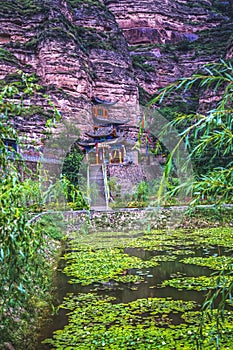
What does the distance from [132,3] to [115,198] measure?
21957 mm

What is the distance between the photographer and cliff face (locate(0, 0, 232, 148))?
22844 millimetres

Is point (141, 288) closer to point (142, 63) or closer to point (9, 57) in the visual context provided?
point (9, 57)

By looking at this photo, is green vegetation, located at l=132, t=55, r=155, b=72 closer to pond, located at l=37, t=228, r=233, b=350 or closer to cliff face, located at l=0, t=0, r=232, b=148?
cliff face, located at l=0, t=0, r=232, b=148

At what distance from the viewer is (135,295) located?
18.5 feet

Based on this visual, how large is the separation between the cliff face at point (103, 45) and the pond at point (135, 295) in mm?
13338

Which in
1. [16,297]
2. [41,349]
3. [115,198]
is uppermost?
[16,297]

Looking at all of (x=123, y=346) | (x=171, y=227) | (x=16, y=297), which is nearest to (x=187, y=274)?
(x=123, y=346)

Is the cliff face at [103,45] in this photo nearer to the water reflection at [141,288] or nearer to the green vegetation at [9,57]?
the green vegetation at [9,57]

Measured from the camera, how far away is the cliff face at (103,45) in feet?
74.9

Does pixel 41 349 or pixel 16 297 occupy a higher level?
pixel 16 297

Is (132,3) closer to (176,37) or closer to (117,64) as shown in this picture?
(176,37)

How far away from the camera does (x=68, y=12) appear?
89.3 feet

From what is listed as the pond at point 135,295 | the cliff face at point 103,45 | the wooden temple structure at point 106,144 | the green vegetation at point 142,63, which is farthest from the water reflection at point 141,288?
the green vegetation at point 142,63

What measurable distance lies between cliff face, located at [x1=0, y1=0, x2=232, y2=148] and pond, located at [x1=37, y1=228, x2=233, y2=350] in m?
13.3
